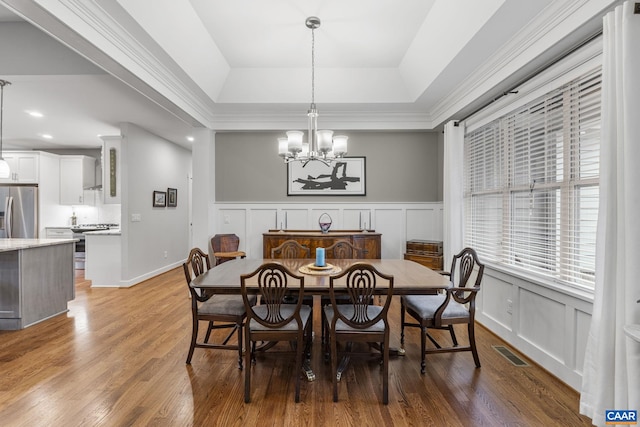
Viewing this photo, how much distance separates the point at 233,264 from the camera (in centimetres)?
304

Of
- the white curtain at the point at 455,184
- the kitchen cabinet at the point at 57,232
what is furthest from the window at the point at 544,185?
the kitchen cabinet at the point at 57,232

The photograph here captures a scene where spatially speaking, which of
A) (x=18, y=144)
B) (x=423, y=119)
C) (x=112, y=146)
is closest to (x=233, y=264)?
(x=423, y=119)

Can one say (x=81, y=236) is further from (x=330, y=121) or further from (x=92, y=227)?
(x=330, y=121)

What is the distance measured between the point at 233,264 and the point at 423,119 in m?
3.50

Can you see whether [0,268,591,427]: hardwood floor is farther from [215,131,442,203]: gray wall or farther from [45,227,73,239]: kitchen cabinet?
[45,227,73,239]: kitchen cabinet

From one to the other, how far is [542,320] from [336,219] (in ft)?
9.71

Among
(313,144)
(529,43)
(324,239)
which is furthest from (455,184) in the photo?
(313,144)

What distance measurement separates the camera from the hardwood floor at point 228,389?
1.89m

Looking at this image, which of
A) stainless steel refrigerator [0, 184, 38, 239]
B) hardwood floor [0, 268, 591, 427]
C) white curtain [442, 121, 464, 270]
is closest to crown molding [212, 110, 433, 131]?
white curtain [442, 121, 464, 270]

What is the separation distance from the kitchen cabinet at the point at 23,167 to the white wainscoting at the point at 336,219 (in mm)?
4330

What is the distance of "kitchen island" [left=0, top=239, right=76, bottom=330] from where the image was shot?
3.21 metres

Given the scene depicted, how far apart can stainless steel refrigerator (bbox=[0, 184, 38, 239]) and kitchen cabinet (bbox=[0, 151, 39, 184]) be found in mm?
161

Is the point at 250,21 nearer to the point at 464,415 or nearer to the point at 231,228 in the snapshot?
the point at 231,228

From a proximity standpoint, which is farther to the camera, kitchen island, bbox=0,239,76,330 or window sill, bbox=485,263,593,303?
kitchen island, bbox=0,239,76,330
